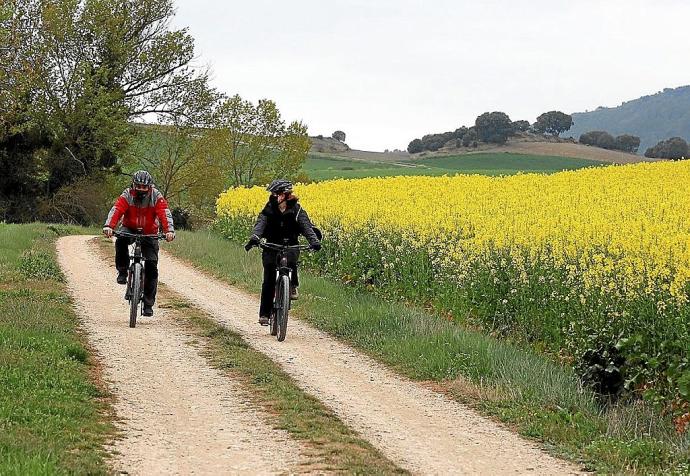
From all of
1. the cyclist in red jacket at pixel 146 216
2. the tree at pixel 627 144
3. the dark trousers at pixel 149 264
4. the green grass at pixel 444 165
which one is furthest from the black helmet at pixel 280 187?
the tree at pixel 627 144

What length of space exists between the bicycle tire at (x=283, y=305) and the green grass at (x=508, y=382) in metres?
1.00

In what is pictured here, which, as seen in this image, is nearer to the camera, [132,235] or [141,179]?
[141,179]

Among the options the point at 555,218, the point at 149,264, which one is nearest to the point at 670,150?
the point at 555,218

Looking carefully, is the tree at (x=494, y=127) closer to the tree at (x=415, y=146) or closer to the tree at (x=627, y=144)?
the tree at (x=415, y=146)

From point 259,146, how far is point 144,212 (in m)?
50.8

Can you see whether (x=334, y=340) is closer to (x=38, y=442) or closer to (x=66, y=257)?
(x=38, y=442)

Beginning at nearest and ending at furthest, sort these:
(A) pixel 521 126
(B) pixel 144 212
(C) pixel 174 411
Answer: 1. (C) pixel 174 411
2. (B) pixel 144 212
3. (A) pixel 521 126

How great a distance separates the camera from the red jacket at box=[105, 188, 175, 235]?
14617 mm

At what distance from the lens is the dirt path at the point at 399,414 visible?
8.32m

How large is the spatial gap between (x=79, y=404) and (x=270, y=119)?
189ft

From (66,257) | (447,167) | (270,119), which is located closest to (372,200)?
(66,257)

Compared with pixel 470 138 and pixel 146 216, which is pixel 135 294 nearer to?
pixel 146 216

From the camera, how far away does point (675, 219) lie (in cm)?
1447

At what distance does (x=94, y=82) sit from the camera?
47.6 meters
